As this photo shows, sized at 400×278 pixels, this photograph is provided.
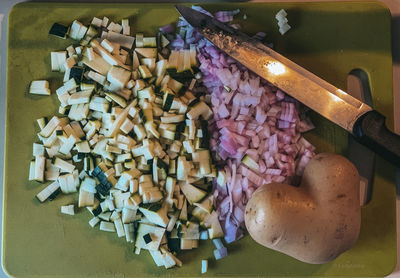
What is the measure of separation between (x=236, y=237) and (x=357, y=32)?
112cm

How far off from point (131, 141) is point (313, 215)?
84cm

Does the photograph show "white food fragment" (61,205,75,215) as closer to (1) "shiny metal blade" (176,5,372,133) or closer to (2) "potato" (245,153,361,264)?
(2) "potato" (245,153,361,264)

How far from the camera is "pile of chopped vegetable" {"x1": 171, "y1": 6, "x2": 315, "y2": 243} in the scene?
5.74ft

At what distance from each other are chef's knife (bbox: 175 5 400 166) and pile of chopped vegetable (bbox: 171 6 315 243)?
58 mm

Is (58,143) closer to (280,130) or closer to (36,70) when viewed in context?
(36,70)

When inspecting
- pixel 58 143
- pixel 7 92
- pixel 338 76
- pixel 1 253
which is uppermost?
pixel 338 76

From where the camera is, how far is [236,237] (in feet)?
5.90

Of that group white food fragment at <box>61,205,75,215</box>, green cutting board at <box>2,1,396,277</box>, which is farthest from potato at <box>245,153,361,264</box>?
white food fragment at <box>61,205,75,215</box>

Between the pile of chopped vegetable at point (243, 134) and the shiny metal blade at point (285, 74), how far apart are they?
0.06 m

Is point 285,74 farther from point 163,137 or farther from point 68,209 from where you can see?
point 68,209

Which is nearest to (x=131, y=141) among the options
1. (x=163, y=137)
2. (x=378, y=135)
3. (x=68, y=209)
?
(x=163, y=137)

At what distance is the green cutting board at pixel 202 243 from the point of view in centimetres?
183

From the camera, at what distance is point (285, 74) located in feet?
5.64

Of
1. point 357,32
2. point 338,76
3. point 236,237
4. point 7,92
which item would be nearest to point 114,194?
point 236,237
